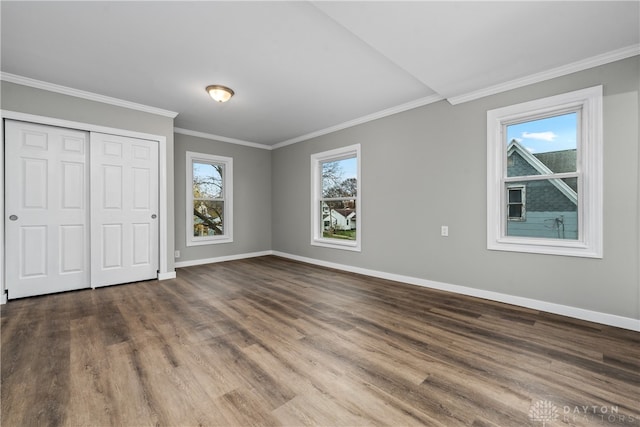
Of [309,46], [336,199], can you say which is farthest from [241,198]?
[309,46]

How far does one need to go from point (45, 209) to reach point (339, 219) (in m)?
4.20

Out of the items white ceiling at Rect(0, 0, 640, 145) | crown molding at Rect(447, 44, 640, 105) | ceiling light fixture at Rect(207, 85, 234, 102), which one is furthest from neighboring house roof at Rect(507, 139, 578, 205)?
ceiling light fixture at Rect(207, 85, 234, 102)

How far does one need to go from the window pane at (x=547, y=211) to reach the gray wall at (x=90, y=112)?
471 centimetres

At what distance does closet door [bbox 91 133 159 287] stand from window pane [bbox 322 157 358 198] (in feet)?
9.55

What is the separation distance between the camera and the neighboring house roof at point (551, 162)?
2.80 metres

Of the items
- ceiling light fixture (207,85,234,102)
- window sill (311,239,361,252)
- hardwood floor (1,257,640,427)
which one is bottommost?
hardwood floor (1,257,640,427)

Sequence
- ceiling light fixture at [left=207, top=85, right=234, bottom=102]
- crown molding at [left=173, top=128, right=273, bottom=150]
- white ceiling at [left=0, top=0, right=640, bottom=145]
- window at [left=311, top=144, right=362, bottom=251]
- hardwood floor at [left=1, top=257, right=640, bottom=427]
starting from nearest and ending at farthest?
hardwood floor at [left=1, top=257, right=640, bottom=427] → white ceiling at [left=0, top=0, right=640, bottom=145] → ceiling light fixture at [left=207, top=85, right=234, bottom=102] → window at [left=311, top=144, right=362, bottom=251] → crown molding at [left=173, top=128, right=273, bottom=150]

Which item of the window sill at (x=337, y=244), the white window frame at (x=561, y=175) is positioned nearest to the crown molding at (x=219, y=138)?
the window sill at (x=337, y=244)

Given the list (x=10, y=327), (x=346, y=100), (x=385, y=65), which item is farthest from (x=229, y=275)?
(x=385, y=65)

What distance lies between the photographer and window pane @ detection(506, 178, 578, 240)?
280 cm

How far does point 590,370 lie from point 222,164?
19.4 feet

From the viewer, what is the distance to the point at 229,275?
4512mm

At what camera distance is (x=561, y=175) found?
2801 mm

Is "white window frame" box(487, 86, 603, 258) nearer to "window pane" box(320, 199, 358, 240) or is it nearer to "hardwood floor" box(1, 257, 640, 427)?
"hardwood floor" box(1, 257, 640, 427)
